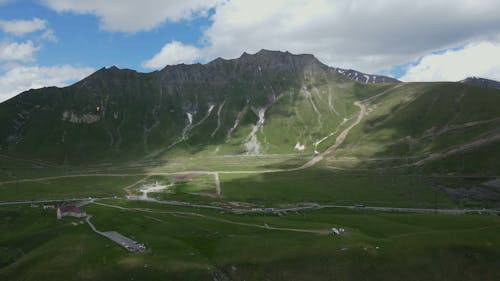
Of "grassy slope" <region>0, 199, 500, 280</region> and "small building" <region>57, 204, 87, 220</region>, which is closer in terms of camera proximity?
"grassy slope" <region>0, 199, 500, 280</region>

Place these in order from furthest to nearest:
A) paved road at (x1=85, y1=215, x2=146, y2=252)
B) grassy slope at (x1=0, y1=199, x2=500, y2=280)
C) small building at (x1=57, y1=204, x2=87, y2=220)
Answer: small building at (x1=57, y1=204, x2=87, y2=220) < paved road at (x1=85, y1=215, x2=146, y2=252) < grassy slope at (x1=0, y1=199, x2=500, y2=280)

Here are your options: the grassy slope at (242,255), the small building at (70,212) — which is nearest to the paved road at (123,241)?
the grassy slope at (242,255)

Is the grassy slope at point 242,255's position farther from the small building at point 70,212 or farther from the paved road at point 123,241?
the small building at point 70,212

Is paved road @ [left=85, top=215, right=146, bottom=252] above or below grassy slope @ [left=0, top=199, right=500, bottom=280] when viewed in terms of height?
above

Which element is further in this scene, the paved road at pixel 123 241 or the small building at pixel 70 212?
the small building at pixel 70 212

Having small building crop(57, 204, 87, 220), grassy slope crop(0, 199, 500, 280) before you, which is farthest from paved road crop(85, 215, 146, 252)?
small building crop(57, 204, 87, 220)

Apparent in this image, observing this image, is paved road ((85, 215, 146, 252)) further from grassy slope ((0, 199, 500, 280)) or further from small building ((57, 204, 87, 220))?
small building ((57, 204, 87, 220))

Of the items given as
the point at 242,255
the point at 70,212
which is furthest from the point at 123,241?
the point at 70,212

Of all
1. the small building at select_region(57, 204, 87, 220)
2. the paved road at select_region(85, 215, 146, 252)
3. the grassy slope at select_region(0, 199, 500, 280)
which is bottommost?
the grassy slope at select_region(0, 199, 500, 280)

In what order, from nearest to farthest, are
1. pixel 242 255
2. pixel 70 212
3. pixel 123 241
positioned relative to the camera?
pixel 242 255 → pixel 123 241 → pixel 70 212

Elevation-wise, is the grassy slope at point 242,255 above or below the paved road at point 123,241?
below

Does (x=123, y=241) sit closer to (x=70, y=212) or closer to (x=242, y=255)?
(x=242, y=255)
